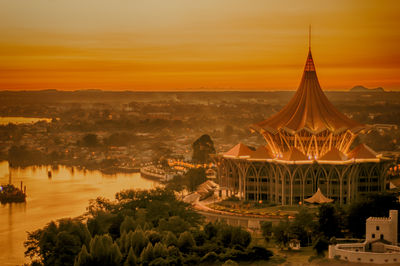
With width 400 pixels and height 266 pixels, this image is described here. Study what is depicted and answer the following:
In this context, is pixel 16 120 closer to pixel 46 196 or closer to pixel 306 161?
pixel 46 196

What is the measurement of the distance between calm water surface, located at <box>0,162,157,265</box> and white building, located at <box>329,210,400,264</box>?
12.3m

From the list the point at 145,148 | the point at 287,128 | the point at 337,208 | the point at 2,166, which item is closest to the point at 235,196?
the point at 287,128

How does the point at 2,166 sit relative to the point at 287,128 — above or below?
below

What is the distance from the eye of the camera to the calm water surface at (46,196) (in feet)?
115

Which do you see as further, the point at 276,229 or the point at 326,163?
the point at 326,163

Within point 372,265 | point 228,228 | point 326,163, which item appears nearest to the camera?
point 372,265

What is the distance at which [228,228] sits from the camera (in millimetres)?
26547

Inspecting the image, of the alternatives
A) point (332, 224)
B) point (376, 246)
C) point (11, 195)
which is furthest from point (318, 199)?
point (11, 195)

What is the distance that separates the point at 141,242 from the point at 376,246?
724 centimetres

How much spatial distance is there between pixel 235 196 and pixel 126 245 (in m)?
13.3

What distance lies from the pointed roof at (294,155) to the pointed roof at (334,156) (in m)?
0.85

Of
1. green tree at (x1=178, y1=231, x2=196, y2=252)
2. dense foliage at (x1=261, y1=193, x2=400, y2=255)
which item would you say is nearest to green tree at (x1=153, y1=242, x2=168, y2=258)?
green tree at (x1=178, y1=231, x2=196, y2=252)

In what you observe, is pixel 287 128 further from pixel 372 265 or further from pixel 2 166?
pixel 2 166

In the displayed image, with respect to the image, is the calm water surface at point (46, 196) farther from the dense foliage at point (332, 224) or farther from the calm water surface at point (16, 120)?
the dense foliage at point (332, 224)
